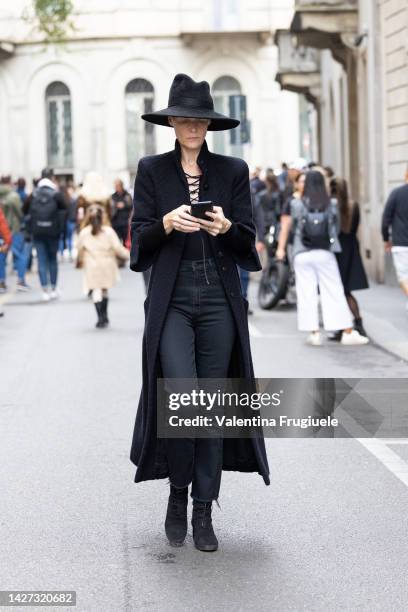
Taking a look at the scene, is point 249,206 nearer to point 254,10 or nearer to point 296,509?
point 296,509

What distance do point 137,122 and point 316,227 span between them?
3533 centimetres

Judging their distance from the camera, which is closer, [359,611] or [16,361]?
[359,611]

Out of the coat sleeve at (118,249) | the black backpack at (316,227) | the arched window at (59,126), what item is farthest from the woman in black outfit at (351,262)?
the arched window at (59,126)

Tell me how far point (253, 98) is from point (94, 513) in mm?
41788

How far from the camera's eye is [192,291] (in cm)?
574

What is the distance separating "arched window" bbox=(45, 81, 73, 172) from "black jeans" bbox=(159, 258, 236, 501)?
43121 millimetres

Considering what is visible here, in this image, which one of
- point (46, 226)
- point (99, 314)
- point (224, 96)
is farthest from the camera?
point (224, 96)

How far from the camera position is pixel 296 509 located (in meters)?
6.52

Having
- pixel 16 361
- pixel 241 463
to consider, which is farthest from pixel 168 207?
pixel 16 361

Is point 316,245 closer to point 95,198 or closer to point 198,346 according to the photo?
point 95,198

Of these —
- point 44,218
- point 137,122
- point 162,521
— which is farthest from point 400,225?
point 137,122

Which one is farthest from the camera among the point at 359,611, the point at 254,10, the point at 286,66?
the point at 254,10

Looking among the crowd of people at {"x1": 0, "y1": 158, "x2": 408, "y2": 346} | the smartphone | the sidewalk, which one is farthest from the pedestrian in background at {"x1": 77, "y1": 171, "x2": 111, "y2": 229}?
the smartphone

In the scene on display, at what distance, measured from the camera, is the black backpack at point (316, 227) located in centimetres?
1335
